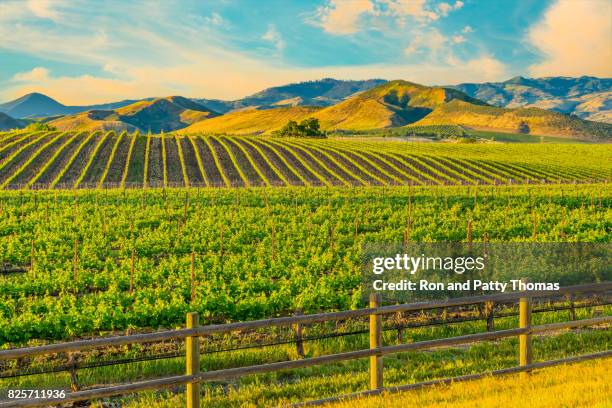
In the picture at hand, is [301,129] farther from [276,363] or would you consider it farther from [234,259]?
[276,363]

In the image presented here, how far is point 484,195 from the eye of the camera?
48.3 meters

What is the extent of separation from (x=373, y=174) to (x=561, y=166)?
3165 cm

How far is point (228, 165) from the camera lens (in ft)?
243

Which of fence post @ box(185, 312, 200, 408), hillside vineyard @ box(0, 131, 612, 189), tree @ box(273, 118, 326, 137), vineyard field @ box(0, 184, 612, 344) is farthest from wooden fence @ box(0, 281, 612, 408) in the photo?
tree @ box(273, 118, 326, 137)

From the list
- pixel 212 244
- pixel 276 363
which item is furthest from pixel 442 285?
pixel 212 244

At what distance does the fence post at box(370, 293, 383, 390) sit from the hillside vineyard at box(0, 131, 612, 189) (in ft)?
174

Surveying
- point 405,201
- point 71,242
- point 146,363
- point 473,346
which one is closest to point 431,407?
point 473,346

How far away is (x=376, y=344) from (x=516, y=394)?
2080 mm

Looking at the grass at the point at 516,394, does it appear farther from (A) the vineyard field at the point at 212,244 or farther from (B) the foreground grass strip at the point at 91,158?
(B) the foreground grass strip at the point at 91,158

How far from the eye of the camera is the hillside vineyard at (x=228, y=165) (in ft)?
210

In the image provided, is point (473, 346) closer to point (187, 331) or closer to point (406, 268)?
point (187, 331)

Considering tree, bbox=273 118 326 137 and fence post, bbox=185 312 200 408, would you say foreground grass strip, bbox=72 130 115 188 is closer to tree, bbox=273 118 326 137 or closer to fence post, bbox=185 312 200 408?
tree, bbox=273 118 326 137

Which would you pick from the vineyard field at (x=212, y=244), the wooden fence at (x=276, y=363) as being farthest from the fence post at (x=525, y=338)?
the vineyard field at (x=212, y=244)

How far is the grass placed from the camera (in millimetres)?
7453
